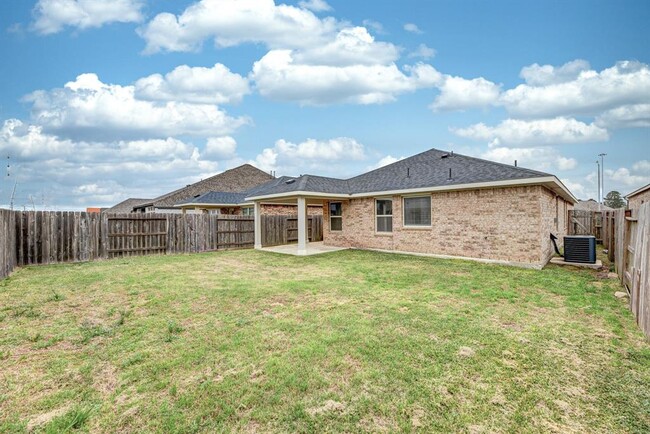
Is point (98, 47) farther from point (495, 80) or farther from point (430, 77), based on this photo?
point (495, 80)

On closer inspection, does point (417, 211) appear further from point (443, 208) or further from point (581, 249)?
point (581, 249)

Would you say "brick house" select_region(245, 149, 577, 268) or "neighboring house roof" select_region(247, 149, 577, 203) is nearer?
"brick house" select_region(245, 149, 577, 268)

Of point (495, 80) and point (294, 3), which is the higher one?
point (294, 3)

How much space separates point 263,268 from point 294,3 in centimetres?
977

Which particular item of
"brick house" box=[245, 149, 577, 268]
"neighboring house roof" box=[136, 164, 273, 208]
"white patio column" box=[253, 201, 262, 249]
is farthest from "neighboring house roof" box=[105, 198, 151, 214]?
"brick house" box=[245, 149, 577, 268]

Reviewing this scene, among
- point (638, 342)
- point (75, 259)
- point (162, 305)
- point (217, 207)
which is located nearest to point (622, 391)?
point (638, 342)

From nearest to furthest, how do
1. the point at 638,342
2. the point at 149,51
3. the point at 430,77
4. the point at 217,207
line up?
the point at 638,342
the point at 149,51
the point at 430,77
the point at 217,207

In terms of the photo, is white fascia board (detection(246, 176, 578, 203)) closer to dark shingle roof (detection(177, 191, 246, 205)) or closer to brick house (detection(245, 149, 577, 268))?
brick house (detection(245, 149, 577, 268))

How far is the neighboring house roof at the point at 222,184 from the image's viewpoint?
30.6 m

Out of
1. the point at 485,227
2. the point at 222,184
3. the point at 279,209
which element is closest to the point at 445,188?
the point at 485,227

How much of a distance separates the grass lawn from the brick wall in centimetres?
305

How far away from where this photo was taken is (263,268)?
10.4 m

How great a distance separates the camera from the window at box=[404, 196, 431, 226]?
1245cm

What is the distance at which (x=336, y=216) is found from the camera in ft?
53.4
